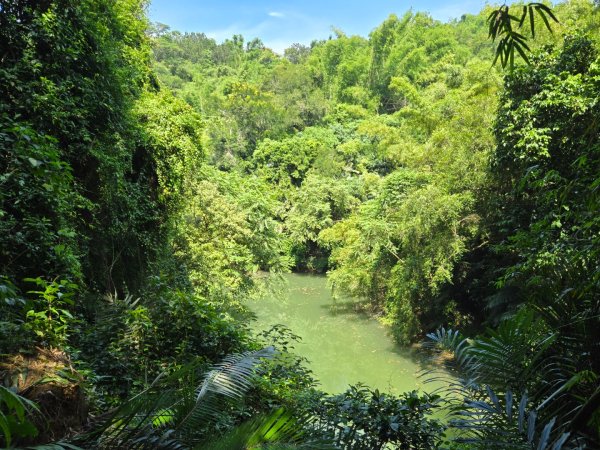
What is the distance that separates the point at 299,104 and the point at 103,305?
28.7 metres

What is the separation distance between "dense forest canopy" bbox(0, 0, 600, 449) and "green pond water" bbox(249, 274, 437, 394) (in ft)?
3.10

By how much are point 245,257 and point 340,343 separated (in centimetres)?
407

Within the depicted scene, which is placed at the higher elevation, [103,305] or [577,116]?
[577,116]

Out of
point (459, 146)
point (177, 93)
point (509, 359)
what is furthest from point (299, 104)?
point (509, 359)

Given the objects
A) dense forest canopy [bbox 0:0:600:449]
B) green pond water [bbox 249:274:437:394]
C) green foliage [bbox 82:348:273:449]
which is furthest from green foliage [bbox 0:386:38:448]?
green pond water [bbox 249:274:437:394]

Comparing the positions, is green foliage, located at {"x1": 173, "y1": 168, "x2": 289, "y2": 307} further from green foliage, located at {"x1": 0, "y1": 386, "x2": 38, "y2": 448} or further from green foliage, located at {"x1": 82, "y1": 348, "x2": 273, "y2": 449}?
green foliage, located at {"x1": 0, "y1": 386, "x2": 38, "y2": 448}

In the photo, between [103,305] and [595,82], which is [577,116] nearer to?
[595,82]

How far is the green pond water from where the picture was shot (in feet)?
32.0

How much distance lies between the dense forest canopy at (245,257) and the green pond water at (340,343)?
94 cm

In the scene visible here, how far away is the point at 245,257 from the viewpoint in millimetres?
10797

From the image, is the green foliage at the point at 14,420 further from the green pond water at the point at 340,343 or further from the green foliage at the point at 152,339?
the green pond water at the point at 340,343

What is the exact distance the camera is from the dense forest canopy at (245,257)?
194cm

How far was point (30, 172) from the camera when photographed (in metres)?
3.53

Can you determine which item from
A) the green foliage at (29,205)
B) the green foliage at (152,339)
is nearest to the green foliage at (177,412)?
the green foliage at (152,339)
